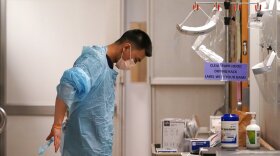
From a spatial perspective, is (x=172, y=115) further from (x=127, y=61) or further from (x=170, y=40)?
(x=127, y=61)

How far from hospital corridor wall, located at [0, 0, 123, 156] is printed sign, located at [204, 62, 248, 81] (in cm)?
112

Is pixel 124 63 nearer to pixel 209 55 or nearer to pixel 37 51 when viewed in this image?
pixel 209 55

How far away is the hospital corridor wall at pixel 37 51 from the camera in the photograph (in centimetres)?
304

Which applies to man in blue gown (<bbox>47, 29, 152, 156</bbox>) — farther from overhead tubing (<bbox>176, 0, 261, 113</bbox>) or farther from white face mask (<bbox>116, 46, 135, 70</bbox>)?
overhead tubing (<bbox>176, 0, 261, 113</bbox>)

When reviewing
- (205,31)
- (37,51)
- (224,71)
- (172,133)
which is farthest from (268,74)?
(37,51)

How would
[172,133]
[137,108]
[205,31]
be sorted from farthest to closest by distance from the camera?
[137,108]
[172,133]
[205,31]

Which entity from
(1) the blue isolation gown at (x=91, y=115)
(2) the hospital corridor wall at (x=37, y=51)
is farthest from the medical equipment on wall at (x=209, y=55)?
(2) the hospital corridor wall at (x=37, y=51)

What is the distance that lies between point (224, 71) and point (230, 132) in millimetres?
402

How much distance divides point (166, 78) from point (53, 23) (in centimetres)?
94

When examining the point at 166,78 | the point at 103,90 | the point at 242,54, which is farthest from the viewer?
the point at 166,78

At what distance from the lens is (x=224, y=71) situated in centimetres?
210

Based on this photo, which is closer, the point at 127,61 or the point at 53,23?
the point at 127,61

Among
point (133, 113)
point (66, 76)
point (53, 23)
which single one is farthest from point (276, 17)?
point (53, 23)

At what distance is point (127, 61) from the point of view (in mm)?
2152
